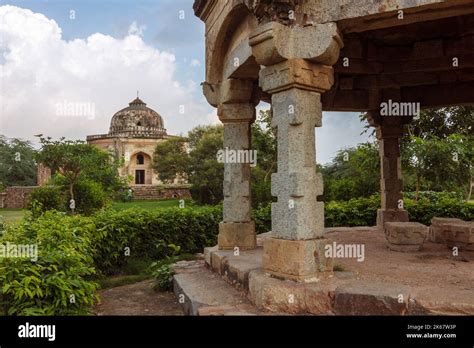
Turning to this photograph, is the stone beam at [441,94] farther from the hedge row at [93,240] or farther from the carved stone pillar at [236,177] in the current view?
the carved stone pillar at [236,177]

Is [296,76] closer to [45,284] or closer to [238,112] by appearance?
[238,112]

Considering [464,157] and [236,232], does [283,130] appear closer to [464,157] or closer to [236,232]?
[236,232]

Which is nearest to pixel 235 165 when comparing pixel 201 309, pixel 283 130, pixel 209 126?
pixel 283 130

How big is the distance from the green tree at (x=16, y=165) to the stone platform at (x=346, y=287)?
42449mm

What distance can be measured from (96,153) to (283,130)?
1705cm

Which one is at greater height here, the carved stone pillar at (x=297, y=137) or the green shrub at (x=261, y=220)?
the carved stone pillar at (x=297, y=137)

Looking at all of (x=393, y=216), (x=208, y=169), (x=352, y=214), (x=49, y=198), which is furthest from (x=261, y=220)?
(x=208, y=169)

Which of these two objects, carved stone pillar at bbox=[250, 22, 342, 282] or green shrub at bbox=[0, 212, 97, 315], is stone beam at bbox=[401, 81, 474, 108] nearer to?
carved stone pillar at bbox=[250, 22, 342, 282]

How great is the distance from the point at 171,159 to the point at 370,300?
33.1 metres

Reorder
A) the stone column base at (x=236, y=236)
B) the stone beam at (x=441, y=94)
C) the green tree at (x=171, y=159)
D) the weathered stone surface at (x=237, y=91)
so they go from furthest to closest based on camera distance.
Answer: the green tree at (x=171, y=159) → the stone beam at (x=441, y=94) → the stone column base at (x=236, y=236) → the weathered stone surface at (x=237, y=91)

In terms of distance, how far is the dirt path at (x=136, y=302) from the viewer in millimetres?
5789

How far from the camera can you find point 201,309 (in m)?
4.66

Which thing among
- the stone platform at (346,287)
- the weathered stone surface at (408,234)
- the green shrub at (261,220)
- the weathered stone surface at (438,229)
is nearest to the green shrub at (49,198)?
the green shrub at (261,220)

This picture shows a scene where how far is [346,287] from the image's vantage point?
439 cm
